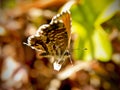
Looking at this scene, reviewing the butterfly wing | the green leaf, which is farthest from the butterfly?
the green leaf

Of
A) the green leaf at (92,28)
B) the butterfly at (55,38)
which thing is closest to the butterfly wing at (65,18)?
the butterfly at (55,38)

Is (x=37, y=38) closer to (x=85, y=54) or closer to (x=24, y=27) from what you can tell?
(x=85, y=54)

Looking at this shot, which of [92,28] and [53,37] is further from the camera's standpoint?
[92,28]

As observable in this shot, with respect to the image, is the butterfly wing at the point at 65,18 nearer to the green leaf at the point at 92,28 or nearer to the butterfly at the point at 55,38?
the butterfly at the point at 55,38

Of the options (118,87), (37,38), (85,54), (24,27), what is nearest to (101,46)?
(85,54)

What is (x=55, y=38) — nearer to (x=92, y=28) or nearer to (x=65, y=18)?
(x=65, y=18)

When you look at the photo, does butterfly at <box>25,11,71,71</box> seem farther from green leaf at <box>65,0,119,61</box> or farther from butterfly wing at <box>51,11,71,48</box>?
green leaf at <box>65,0,119,61</box>

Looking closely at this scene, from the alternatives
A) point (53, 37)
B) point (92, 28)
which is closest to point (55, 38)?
point (53, 37)

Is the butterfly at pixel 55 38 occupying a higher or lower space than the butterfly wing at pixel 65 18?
lower
